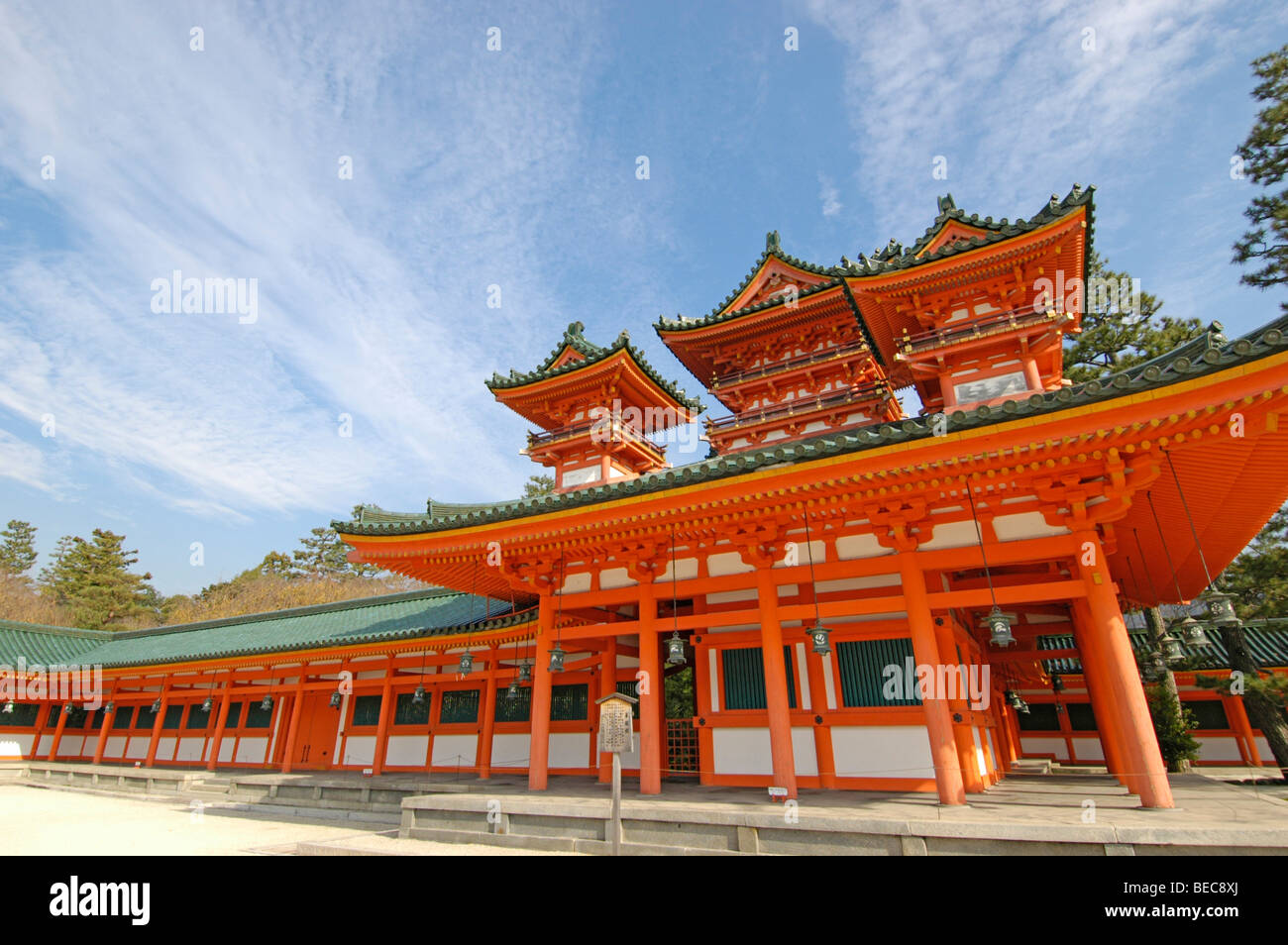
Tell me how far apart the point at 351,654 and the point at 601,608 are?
11.3 m

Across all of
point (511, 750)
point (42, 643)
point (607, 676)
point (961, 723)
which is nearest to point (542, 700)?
point (607, 676)

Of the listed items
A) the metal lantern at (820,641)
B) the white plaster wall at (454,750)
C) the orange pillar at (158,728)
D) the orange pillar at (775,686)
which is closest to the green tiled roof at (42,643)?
the orange pillar at (158,728)

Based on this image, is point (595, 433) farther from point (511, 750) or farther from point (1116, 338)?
point (1116, 338)

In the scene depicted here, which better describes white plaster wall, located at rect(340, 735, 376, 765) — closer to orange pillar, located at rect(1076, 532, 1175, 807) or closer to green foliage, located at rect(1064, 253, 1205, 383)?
orange pillar, located at rect(1076, 532, 1175, 807)

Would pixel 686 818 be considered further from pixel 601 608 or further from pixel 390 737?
pixel 390 737

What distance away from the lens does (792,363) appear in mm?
17062

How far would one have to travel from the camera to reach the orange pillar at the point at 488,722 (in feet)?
54.5

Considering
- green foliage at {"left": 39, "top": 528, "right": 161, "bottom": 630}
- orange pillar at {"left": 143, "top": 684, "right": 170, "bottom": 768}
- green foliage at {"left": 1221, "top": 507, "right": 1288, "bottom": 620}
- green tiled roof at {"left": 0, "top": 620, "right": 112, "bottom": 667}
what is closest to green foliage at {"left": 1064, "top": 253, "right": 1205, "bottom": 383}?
green foliage at {"left": 1221, "top": 507, "right": 1288, "bottom": 620}

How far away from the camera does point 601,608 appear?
520 inches

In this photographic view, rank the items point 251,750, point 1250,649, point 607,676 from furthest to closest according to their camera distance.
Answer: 1. point 251,750
2. point 1250,649
3. point 607,676

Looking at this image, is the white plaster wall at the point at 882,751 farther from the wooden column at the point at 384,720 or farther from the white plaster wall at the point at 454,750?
the wooden column at the point at 384,720

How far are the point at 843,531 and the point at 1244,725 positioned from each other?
2122 centimetres

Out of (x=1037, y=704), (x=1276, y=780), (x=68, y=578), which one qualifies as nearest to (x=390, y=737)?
(x=1037, y=704)

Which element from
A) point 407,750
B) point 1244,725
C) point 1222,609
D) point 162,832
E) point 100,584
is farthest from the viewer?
point 100,584
